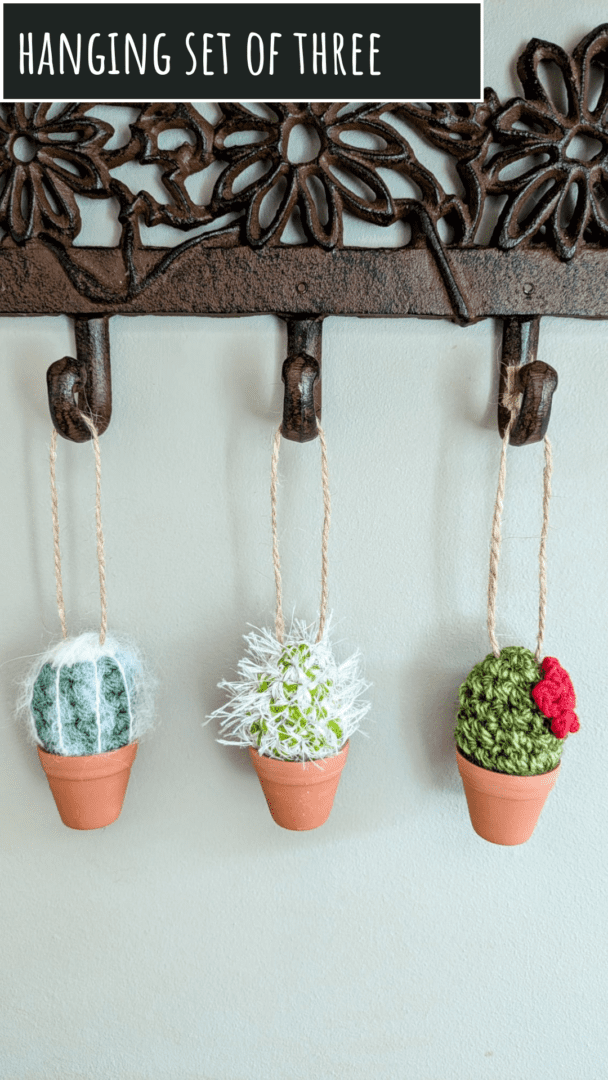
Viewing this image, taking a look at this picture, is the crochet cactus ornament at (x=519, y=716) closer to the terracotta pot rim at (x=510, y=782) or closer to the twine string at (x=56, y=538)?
the terracotta pot rim at (x=510, y=782)

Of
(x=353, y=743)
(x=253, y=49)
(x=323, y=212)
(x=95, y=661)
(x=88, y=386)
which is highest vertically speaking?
(x=253, y=49)

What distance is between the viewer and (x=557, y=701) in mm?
508

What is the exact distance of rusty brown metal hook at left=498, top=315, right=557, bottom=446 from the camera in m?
0.51

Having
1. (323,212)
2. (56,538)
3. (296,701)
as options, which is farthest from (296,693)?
(323,212)

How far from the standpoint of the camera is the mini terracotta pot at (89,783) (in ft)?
1.79

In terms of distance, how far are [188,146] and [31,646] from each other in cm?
41

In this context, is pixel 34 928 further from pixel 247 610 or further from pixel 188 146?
pixel 188 146

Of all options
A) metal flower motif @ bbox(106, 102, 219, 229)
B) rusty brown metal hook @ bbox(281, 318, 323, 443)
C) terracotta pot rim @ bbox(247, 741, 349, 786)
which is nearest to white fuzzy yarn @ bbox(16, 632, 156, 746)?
terracotta pot rim @ bbox(247, 741, 349, 786)

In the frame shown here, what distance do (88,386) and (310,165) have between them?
23 centimetres

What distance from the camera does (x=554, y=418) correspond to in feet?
1.88

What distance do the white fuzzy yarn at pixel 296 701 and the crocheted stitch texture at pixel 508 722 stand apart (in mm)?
88

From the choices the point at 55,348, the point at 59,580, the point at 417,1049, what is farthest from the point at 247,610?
the point at 417,1049

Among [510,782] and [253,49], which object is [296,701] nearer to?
[510,782]

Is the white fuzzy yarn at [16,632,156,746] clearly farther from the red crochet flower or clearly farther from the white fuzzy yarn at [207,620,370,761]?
the red crochet flower
